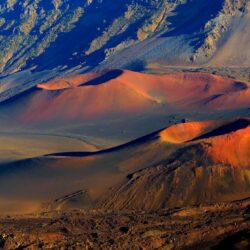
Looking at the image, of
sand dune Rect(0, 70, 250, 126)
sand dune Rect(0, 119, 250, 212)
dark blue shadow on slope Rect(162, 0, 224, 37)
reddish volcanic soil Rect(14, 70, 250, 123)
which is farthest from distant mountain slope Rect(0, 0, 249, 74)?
sand dune Rect(0, 119, 250, 212)

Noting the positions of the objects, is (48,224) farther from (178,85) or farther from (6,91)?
(6,91)

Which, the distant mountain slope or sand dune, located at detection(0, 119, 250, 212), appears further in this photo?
the distant mountain slope

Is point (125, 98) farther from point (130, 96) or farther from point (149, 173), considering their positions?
point (149, 173)

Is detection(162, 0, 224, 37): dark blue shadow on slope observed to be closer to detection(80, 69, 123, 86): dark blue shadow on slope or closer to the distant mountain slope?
the distant mountain slope

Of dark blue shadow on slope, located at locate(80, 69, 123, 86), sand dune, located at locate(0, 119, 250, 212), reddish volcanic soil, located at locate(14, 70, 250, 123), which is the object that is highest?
sand dune, located at locate(0, 119, 250, 212)

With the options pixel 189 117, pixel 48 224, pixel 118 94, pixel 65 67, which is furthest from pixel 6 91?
pixel 48 224

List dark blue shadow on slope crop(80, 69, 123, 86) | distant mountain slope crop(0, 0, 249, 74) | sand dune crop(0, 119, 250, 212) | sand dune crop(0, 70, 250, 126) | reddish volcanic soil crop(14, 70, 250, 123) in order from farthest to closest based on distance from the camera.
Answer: distant mountain slope crop(0, 0, 249, 74) < dark blue shadow on slope crop(80, 69, 123, 86) < reddish volcanic soil crop(14, 70, 250, 123) < sand dune crop(0, 70, 250, 126) < sand dune crop(0, 119, 250, 212)

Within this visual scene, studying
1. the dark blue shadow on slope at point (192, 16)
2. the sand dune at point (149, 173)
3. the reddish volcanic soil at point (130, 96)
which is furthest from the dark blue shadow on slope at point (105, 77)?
the sand dune at point (149, 173)

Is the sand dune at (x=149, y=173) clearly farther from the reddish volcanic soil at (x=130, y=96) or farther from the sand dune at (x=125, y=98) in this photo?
the reddish volcanic soil at (x=130, y=96)
